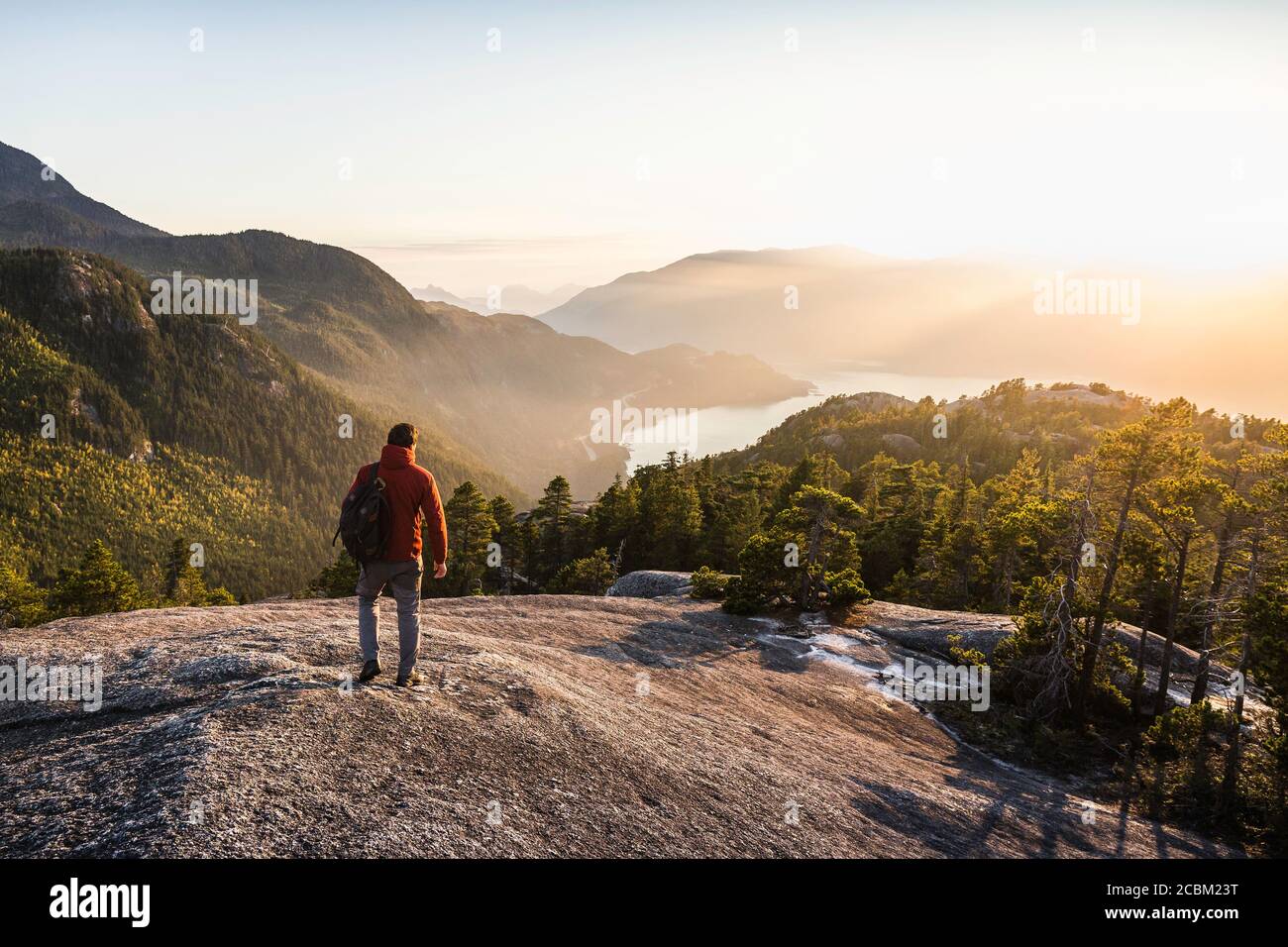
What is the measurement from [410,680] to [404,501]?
3293 mm

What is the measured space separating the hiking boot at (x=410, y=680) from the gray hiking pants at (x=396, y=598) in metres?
0.15

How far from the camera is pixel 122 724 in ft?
27.9

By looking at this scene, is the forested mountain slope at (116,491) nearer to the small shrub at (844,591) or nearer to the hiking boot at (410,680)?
the small shrub at (844,591)

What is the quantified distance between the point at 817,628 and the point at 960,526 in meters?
20.0

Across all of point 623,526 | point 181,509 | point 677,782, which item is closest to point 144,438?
point 181,509

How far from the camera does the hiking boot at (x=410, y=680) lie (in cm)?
994

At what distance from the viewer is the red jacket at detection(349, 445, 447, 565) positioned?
8.66 metres

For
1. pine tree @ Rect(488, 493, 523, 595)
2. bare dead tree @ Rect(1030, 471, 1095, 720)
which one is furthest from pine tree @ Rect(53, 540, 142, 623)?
bare dead tree @ Rect(1030, 471, 1095, 720)

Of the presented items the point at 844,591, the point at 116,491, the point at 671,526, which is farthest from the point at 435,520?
the point at 116,491

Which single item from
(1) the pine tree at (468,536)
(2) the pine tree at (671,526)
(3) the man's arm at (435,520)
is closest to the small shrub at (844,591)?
(3) the man's arm at (435,520)

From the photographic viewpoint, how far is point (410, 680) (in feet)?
33.2
